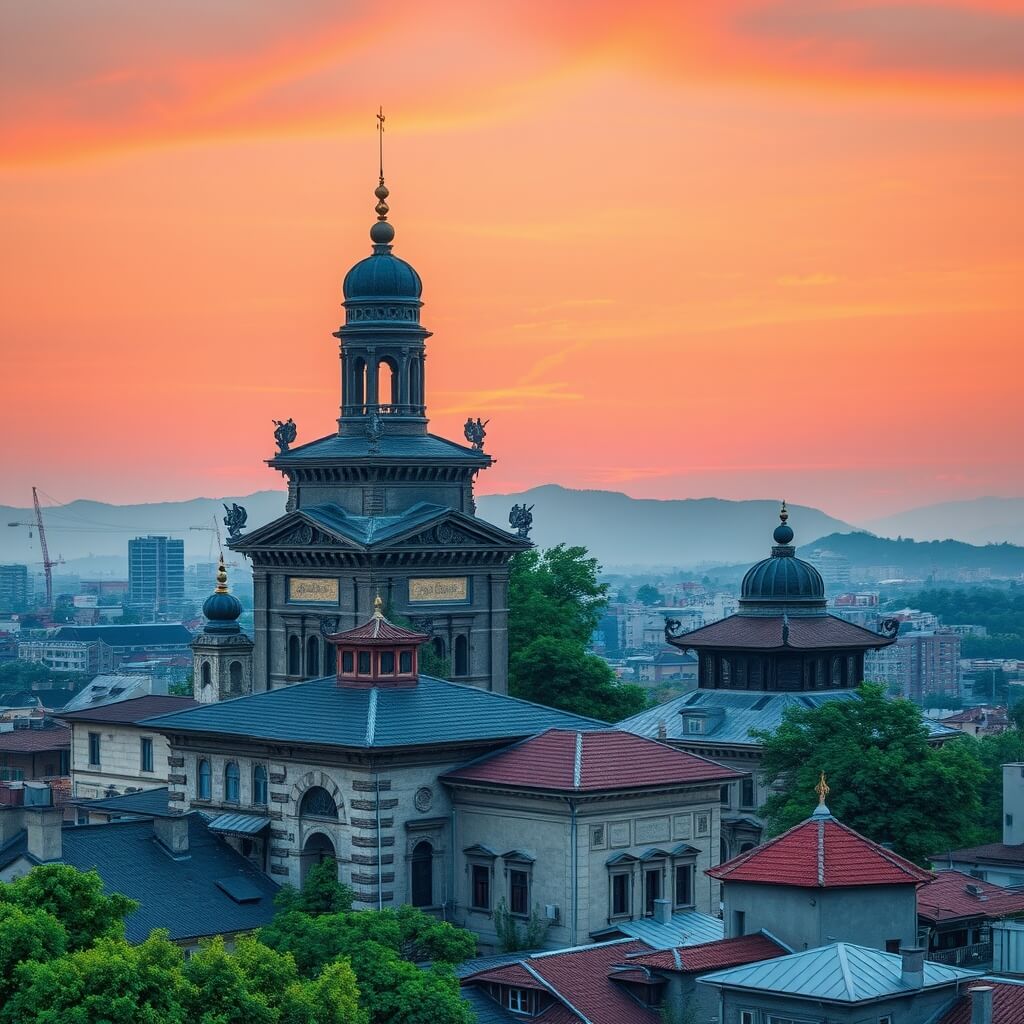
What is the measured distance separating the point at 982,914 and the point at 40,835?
31188 millimetres

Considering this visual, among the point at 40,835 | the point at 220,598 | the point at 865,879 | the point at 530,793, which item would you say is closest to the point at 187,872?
the point at 40,835

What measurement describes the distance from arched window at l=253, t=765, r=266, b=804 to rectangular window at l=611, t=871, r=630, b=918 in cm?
1293

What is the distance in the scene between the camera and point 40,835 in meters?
85.1

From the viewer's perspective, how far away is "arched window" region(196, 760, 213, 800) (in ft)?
305

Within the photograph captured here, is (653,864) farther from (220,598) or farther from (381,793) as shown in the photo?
(220,598)

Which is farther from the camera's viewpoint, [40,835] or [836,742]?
[836,742]

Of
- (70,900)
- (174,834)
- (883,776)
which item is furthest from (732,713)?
(70,900)

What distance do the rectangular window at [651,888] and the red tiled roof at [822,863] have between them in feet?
33.5

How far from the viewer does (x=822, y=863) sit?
74438 mm

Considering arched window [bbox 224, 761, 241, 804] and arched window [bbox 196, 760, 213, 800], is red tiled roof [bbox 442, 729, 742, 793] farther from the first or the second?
arched window [bbox 196, 760, 213, 800]

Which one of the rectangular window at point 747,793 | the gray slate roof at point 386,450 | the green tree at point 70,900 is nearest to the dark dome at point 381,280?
the gray slate roof at point 386,450

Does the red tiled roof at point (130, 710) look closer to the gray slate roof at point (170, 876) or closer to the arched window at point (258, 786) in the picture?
the arched window at point (258, 786)

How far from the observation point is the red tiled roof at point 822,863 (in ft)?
244

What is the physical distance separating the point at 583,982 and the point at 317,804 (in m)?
15.2
